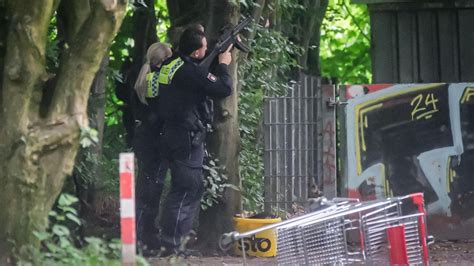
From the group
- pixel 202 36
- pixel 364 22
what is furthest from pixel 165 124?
pixel 364 22

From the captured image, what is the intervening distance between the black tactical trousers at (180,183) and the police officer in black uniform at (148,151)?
30 centimetres

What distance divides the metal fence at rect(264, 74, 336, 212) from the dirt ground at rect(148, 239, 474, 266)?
153 centimetres

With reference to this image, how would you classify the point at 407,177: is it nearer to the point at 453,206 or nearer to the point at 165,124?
the point at 453,206

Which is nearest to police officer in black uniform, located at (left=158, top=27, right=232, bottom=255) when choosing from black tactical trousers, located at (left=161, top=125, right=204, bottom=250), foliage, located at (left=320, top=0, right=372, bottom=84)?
black tactical trousers, located at (left=161, top=125, right=204, bottom=250)

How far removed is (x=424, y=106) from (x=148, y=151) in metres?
2.88

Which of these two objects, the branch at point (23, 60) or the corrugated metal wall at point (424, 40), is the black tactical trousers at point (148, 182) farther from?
the corrugated metal wall at point (424, 40)

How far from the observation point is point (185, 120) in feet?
33.4

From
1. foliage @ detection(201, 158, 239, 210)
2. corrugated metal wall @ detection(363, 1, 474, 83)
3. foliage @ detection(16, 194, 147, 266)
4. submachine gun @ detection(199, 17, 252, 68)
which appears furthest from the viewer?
corrugated metal wall @ detection(363, 1, 474, 83)

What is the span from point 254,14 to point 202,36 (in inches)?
67.1

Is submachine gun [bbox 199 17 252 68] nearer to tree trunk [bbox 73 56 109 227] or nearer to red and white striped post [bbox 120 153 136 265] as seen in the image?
tree trunk [bbox 73 56 109 227]

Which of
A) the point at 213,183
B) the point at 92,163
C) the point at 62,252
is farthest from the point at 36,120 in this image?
the point at 92,163

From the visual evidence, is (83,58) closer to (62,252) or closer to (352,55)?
(62,252)

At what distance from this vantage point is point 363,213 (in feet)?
25.3

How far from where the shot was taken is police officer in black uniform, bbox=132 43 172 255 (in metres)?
10.6
